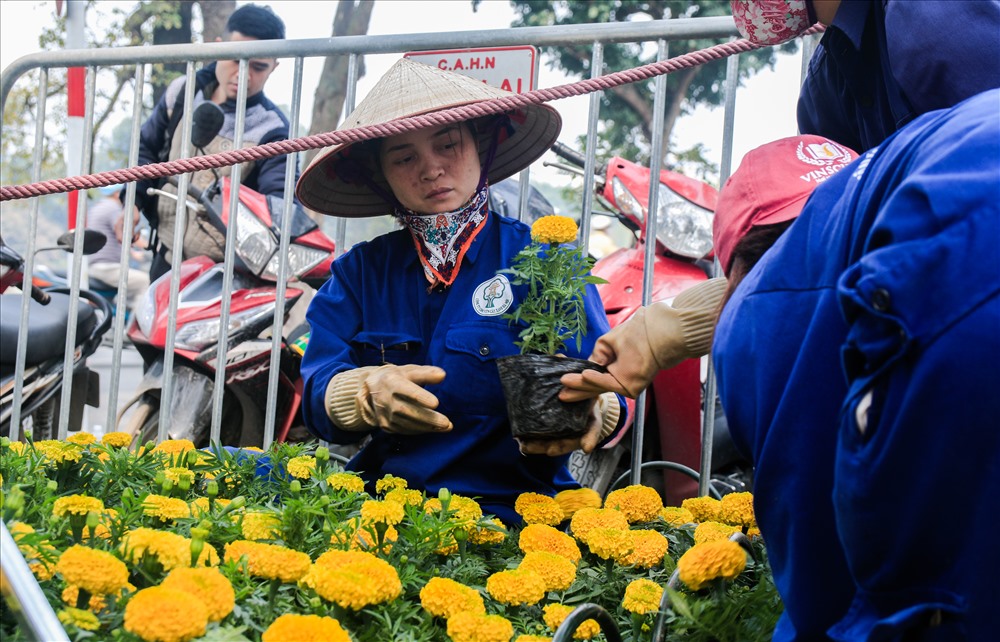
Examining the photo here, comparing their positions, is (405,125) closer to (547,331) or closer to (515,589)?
(547,331)

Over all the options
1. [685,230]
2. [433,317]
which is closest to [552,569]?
[433,317]

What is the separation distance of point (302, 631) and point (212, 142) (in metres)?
3.57

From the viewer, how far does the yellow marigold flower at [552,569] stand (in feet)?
5.54

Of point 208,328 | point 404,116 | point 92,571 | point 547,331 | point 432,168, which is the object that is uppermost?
point 404,116

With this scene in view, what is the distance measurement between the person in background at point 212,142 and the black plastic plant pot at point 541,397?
257cm

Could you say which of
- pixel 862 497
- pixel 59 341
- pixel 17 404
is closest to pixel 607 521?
pixel 862 497

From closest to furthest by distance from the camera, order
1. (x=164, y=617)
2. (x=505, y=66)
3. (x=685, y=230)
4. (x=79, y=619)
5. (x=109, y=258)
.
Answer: (x=164, y=617) < (x=79, y=619) < (x=505, y=66) < (x=685, y=230) < (x=109, y=258)

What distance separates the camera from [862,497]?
1.00 meters

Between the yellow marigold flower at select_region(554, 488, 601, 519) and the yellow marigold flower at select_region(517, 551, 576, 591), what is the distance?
0.47 m

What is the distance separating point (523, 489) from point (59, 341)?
272cm

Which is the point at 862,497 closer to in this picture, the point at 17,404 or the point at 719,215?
the point at 719,215

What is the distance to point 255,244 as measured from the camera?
4.01m

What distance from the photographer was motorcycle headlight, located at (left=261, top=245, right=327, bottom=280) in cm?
406

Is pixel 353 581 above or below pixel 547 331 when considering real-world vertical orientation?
below
